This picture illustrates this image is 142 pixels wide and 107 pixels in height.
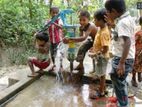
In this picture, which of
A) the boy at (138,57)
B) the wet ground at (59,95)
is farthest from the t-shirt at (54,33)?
the boy at (138,57)

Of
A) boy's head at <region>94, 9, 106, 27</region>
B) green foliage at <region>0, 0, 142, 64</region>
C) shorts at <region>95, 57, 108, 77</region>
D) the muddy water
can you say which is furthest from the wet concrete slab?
green foliage at <region>0, 0, 142, 64</region>

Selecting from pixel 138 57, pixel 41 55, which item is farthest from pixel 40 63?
pixel 138 57

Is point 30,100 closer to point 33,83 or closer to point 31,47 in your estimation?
point 33,83

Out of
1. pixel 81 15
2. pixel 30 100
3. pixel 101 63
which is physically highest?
pixel 81 15

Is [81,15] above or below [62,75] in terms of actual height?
above

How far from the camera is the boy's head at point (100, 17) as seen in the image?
4.13 meters

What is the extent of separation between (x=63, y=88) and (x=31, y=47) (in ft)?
14.4

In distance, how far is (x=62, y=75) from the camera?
5.38 metres

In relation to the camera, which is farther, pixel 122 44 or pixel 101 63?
pixel 101 63

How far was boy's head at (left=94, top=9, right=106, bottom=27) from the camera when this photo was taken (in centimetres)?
413

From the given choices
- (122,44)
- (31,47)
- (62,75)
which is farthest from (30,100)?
(31,47)

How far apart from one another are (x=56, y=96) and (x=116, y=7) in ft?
6.50

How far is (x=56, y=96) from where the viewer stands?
4.56 meters

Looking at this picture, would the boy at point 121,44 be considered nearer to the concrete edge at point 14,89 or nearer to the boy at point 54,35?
the concrete edge at point 14,89
